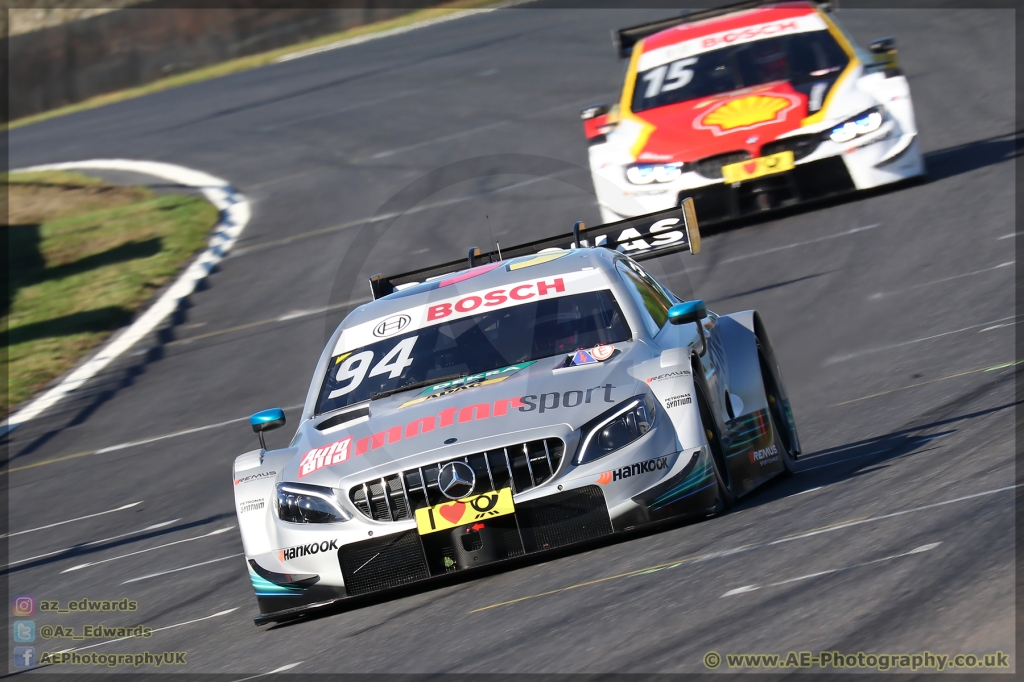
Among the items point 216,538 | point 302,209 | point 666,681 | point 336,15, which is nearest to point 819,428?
point 216,538

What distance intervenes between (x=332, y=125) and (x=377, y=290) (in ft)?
60.4

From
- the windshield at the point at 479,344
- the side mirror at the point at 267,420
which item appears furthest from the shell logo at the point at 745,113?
the side mirror at the point at 267,420

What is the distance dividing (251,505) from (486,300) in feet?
5.33

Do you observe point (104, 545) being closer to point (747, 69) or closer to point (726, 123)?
point (726, 123)

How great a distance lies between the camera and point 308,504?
6.36 metres

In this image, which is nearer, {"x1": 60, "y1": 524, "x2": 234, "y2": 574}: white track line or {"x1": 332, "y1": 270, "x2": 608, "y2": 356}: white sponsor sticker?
{"x1": 332, "y1": 270, "x2": 608, "y2": 356}: white sponsor sticker

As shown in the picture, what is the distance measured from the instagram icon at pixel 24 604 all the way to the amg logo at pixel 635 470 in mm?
3699

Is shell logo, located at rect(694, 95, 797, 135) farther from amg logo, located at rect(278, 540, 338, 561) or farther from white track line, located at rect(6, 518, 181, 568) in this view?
amg logo, located at rect(278, 540, 338, 561)

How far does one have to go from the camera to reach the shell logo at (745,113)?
45.5 feet

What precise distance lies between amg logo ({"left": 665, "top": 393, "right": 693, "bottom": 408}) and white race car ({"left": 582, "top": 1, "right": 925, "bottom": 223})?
7.61m

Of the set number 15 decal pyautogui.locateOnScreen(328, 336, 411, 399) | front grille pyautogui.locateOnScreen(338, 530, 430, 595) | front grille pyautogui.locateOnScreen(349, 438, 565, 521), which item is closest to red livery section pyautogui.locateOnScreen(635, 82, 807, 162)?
number 15 decal pyautogui.locateOnScreen(328, 336, 411, 399)

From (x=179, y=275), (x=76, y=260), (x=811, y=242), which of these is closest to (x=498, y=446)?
(x=811, y=242)

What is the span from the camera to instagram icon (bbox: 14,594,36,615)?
817cm

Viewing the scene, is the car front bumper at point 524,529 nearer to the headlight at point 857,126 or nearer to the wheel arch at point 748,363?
the wheel arch at point 748,363
